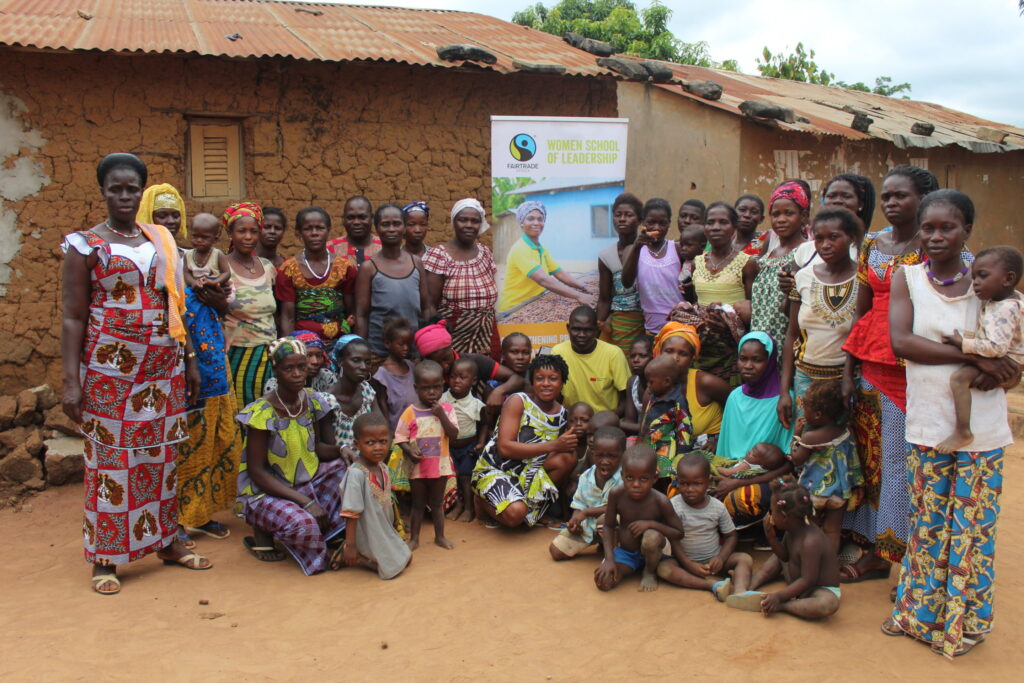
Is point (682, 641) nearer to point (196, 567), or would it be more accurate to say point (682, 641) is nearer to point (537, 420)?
point (537, 420)

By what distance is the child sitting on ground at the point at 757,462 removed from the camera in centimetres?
418

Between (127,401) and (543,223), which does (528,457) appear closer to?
(127,401)

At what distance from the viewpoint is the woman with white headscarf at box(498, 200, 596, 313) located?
6.21 metres

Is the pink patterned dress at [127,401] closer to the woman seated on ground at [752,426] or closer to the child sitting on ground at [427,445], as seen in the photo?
the child sitting on ground at [427,445]

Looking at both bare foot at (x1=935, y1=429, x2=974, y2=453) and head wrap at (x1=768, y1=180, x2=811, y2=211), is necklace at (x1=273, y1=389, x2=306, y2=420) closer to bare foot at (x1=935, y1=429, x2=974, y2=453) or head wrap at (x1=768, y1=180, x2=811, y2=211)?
head wrap at (x1=768, y1=180, x2=811, y2=211)

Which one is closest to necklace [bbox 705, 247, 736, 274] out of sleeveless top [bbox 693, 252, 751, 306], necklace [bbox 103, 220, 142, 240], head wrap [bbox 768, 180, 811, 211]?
sleeveless top [bbox 693, 252, 751, 306]

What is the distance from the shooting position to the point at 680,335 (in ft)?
15.2

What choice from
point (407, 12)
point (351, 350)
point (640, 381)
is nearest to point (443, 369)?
point (351, 350)

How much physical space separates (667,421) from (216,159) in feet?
12.7

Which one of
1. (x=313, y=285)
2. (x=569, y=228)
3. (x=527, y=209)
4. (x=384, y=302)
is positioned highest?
(x=527, y=209)

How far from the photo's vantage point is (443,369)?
4992mm

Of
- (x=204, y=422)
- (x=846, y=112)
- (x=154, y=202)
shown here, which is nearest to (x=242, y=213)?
(x=154, y=202)

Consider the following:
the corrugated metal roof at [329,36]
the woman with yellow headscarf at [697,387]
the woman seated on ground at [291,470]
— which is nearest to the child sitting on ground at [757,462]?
the woman with yellow headscarf at [697,387]

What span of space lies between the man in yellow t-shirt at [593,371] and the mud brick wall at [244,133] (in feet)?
6.21
